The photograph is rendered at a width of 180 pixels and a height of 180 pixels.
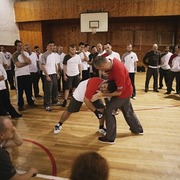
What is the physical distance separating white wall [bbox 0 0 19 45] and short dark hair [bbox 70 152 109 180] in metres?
10.9

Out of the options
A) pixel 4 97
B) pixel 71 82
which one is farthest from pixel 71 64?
pixel 4 97

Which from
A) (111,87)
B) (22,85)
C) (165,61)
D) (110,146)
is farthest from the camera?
(165,61)

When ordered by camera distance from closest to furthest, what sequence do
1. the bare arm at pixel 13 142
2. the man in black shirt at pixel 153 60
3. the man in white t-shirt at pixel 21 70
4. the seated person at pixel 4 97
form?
the bare arm at pixel 13 142 < the seated person at pixel 4 97 < the man in white t-shirt at pixel 21 70 < the man in black shirt at pixel 153 60

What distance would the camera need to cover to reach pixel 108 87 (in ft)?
8.78

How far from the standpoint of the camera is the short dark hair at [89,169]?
0.85m

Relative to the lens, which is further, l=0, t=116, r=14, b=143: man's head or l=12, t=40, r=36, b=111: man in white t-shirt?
l=12, t=40, r=36, b=111: man in white t-shirt

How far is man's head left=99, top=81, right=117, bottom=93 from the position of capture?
8.75ft

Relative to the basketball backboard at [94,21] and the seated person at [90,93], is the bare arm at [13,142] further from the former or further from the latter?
the basketball backboard at [94,21]

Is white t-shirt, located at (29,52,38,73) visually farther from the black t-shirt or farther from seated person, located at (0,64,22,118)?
the black t-shirt

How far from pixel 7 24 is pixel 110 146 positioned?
10625 millimetres

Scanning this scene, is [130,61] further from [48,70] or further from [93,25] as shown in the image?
[93,25]

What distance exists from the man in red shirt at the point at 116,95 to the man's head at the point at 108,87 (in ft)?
0.16

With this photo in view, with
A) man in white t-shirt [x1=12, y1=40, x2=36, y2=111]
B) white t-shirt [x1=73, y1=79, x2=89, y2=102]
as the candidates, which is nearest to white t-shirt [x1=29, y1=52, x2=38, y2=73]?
man in white t-shirt [x1=12, y1=40, x2=36, y2=111]

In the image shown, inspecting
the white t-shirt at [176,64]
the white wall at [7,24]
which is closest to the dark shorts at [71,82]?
the white t-shirt at [176,64]
